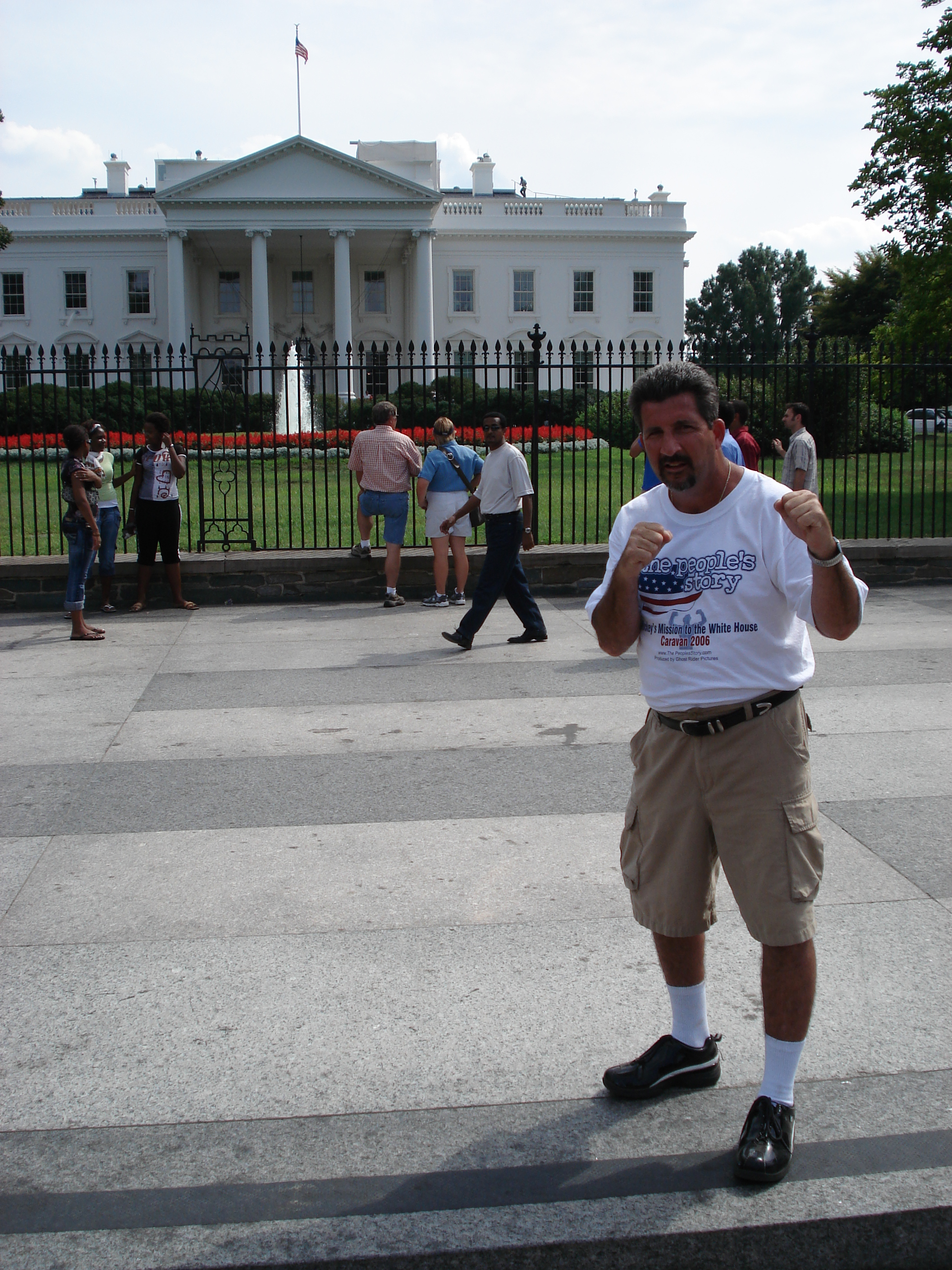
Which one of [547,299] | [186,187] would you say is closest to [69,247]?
[186,187]

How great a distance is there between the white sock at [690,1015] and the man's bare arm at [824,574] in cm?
99

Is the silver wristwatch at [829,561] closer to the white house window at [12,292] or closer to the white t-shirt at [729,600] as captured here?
the white t-shirt at [729,600]

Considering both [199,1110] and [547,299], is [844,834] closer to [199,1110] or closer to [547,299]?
[199,1110]

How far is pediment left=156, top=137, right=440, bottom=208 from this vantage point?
54.4 m

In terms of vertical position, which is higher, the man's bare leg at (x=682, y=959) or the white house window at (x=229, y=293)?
the white house window at (x=229, y=293)

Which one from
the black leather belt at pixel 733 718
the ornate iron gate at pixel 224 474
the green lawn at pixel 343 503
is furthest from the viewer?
the green lawn at pixel 343 503

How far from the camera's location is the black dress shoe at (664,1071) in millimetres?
2922

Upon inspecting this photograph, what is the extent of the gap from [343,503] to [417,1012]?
1443 centimetres

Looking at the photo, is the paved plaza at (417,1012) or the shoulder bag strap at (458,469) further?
the shoulder bag strap at (458,469)

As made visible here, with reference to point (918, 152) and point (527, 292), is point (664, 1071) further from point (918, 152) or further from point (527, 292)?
point (527, 292)

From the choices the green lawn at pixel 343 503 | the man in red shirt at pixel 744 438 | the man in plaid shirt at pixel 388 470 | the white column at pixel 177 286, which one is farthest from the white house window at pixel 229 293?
the man in red shirt at pixel 744 438

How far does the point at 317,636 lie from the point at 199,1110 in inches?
268

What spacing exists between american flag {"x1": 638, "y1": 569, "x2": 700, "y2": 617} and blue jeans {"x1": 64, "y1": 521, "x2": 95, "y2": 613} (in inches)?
297

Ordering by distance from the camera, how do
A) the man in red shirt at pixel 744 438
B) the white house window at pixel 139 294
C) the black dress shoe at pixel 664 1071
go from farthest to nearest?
the white house window at pixel 139 294 → the man in red shirt at pixel 744 438 → the black dress shoe at pixel 664 1071
